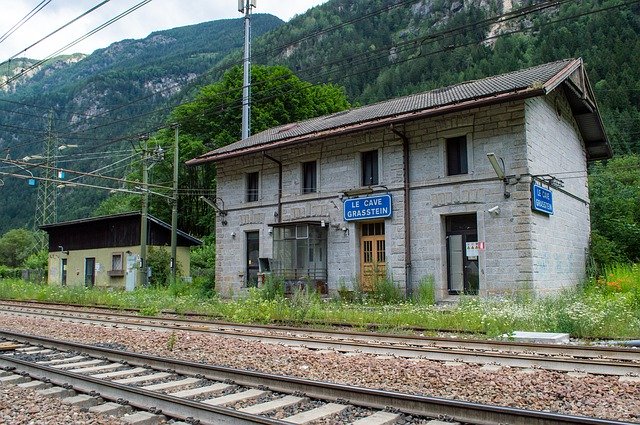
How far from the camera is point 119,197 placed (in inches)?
2571

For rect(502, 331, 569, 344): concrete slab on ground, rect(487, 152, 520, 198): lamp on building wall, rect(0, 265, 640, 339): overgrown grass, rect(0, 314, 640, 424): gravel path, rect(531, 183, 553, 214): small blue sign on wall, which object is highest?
rect(487, 152, 520, 198): lamp on building wall

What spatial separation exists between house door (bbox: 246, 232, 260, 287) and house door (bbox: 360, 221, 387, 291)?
17.1 ft

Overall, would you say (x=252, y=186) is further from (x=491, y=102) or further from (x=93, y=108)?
(x=93, y=108)

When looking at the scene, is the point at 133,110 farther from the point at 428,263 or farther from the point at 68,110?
the point at 428,263

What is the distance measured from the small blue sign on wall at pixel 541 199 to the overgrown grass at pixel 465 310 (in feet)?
8.68

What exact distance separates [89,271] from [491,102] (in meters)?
27.5

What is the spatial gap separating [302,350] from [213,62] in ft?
447

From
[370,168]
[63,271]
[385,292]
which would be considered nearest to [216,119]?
[63,271]

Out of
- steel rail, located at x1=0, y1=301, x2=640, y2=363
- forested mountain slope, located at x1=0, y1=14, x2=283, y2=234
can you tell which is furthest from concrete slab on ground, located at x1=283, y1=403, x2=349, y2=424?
forested mountain slope, located at x1=0, y1=14, x2=283, y2=234

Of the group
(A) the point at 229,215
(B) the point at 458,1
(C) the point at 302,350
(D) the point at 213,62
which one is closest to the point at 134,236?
(A) the point at 229,215

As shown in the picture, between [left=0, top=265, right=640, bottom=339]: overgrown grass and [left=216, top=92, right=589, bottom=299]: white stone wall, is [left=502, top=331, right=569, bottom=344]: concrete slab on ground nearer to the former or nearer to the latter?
[left=0, top=265, right=640, bottom=339]: overgrown grass

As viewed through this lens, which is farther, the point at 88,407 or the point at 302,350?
the point at 302,350

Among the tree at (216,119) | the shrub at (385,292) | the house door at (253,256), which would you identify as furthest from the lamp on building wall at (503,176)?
the tree at (216,119)

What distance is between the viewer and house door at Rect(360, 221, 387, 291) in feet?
64.6
